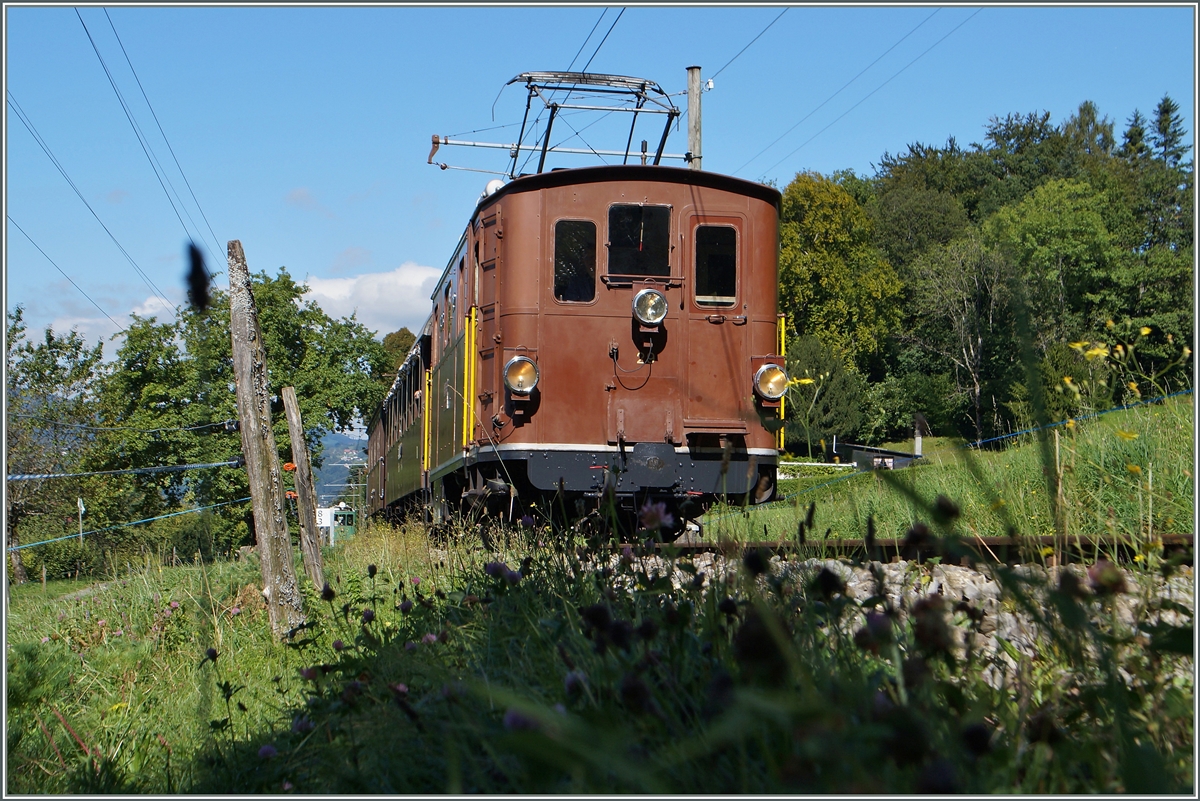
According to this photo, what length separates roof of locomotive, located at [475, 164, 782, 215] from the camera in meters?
8.84

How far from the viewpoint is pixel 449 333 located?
1098cm

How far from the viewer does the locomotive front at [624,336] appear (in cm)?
834

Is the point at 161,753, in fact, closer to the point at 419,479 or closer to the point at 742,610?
the point at 742,610

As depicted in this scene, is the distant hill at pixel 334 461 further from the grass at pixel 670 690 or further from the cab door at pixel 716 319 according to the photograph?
the grass at pixel 670 690

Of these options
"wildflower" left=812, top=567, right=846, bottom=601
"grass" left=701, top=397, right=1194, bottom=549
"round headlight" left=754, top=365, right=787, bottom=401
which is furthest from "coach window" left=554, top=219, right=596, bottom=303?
"wildflower" left=812, top=567, right=846, bottom=601

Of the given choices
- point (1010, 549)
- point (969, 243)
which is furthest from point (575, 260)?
point (969, 243)

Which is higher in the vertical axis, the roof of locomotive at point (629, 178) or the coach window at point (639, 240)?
the roof of locomotive at point (629, 178)

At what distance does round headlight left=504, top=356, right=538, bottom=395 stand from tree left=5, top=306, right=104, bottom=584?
24675 millimetres

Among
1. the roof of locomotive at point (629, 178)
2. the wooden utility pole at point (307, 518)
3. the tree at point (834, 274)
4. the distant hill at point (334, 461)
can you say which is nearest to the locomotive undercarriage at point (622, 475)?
the wooden utility pole at point (307, 518)

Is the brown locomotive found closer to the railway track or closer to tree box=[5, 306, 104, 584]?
the railway track

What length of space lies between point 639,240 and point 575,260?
2.01ft

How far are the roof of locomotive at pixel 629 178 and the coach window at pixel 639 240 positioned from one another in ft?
0.96

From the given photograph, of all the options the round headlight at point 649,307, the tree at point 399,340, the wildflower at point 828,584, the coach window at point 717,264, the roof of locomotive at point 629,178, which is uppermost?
the tree at point 399,340

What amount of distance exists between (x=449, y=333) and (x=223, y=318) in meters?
32.9
